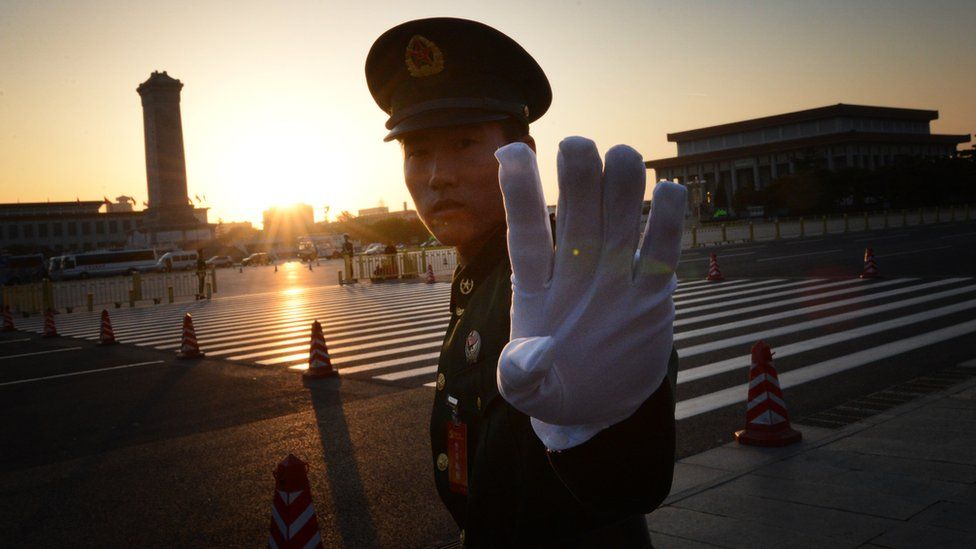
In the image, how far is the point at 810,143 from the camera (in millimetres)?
84312

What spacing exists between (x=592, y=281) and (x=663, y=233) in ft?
0.39

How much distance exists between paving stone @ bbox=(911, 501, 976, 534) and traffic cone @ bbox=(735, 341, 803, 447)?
58.9 inches

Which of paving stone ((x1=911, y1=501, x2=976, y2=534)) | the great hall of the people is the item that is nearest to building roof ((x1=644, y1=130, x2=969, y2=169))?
the great hall of the people

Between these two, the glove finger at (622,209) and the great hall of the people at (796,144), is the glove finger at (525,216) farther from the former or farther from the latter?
the great hall of the people at (796,144)

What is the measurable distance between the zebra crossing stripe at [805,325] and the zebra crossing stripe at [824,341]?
0.62 m

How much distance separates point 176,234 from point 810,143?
7692 centimetres

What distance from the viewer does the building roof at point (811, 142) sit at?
270 feet

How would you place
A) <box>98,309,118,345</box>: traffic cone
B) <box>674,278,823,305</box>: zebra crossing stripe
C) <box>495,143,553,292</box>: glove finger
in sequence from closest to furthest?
<box>495,143,553,292</box>: glove finger
<box>98,309,118,345</box>: traffic cone
<box>674,278,823,305</box>: zebra crossing stripe

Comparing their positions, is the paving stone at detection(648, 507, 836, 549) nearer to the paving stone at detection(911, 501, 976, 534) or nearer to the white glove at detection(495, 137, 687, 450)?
the paving stone at detection(911, 501, 976, 534)

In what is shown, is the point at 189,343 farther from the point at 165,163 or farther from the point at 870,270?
the point at 165,163

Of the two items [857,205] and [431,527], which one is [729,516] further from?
[857,205]

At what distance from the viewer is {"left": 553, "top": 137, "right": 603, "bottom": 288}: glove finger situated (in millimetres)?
1052

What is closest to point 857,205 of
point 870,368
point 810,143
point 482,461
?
point 810,143

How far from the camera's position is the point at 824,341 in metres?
10.2
